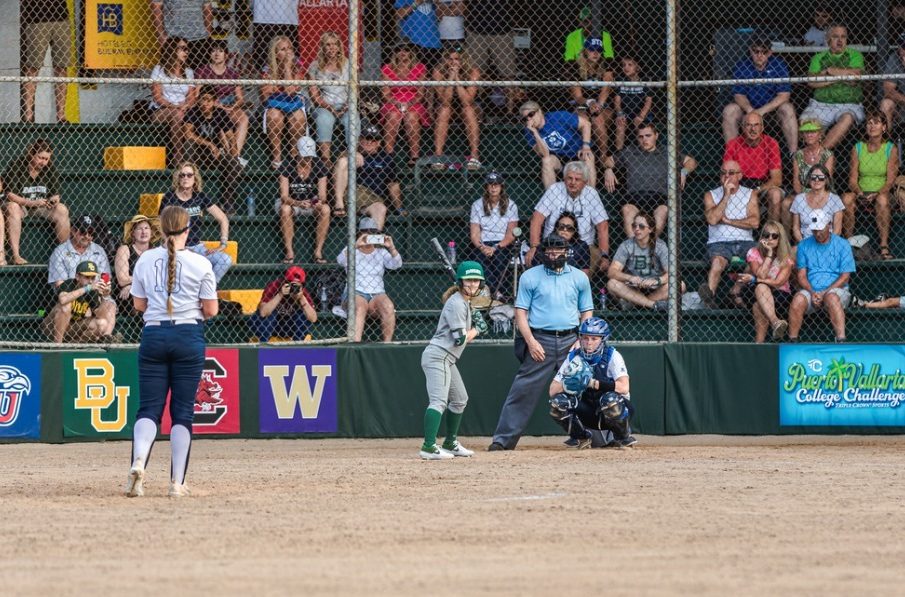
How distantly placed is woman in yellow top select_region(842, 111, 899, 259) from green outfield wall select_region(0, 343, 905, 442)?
1687mm

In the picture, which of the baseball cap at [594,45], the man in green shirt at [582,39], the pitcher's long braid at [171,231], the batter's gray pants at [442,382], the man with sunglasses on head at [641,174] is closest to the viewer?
the pitcher's long braid at [171,231]

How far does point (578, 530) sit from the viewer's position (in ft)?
28.2

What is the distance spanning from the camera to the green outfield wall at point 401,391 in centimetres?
1430

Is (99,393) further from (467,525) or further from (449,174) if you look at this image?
(467,525)

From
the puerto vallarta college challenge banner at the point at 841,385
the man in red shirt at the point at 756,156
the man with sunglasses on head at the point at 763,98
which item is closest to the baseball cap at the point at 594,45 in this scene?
the man with sunglasses on head at the point at 763,98

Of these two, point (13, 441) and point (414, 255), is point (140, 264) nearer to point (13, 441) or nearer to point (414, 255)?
point (13, 441)

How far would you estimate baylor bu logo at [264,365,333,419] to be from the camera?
569 inches

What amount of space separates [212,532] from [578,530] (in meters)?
2.08

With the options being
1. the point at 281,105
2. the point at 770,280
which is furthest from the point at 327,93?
the point at 770,280

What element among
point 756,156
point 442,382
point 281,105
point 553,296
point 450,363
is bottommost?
point 442,382

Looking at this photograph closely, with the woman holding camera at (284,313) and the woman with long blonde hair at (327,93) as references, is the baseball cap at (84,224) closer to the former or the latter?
the woman holding camera at (284,313)

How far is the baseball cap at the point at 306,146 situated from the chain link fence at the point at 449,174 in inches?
1.6

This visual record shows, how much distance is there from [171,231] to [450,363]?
3.90 meters

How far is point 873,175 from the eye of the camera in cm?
1568
